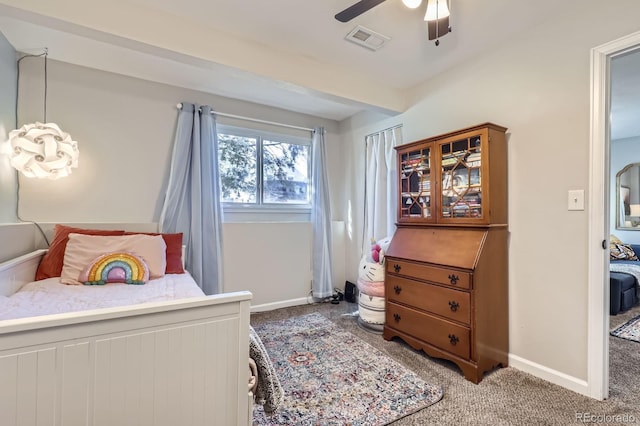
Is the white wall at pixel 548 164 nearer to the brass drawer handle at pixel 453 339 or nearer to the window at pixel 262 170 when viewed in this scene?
the brass drawer handle at pixel 453 339

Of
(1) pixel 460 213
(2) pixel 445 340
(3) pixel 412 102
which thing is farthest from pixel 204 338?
(3) pixel 412 102

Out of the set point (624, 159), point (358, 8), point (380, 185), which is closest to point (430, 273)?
point (380, 185)

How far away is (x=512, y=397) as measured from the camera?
1.70m

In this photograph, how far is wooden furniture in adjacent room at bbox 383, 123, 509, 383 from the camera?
1.91 metres

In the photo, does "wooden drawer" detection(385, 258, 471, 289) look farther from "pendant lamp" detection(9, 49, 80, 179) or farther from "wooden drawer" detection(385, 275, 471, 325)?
"pendant lamp" detection(9, 49, 80, 179)

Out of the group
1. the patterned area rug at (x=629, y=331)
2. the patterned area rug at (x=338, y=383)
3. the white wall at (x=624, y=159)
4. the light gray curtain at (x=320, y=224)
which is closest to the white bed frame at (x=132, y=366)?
the patterned area rug at (x=338, y=383)

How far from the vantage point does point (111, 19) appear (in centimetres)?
172

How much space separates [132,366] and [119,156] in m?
2.24

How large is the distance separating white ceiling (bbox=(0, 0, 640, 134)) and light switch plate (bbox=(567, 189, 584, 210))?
3.61 feet

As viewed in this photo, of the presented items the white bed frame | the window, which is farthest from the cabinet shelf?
the white bed frame

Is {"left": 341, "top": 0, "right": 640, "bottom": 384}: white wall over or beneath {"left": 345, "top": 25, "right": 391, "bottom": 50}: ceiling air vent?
beneath

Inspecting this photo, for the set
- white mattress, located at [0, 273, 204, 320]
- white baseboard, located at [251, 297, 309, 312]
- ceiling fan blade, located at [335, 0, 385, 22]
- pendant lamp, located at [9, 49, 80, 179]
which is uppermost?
ceiling fan blade, located at [335, 0, 385, 22]

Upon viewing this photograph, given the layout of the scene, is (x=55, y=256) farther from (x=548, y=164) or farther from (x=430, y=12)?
(x=548, y=164)

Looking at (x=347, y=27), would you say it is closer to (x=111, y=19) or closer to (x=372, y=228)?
(x=111, y=19)
